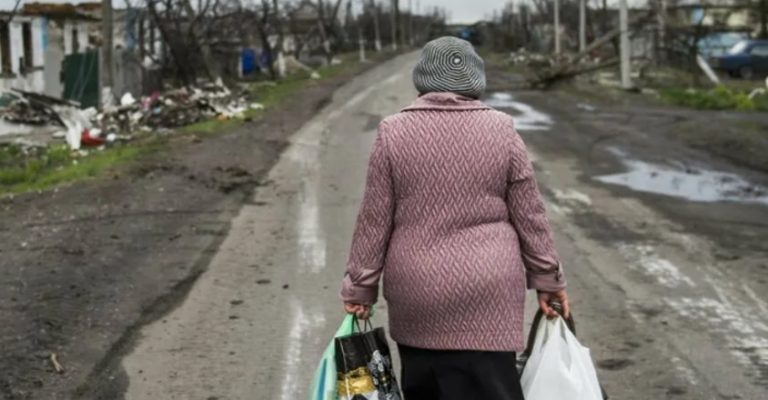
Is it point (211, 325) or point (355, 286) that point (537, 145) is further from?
point (355, 286)

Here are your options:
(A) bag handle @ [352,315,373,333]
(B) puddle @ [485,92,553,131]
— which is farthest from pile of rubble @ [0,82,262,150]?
(A) bag handle @ [352,315,373,333]

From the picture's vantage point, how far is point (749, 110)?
80.0 ft

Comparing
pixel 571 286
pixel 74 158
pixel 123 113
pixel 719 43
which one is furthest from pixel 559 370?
pixel 719 43

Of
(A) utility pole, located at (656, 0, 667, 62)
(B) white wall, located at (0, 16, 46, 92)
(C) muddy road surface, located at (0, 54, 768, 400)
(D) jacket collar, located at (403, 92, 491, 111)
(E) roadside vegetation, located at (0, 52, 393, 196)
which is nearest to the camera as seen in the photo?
(D) jacket collar, located at (403, 92, 491, 111)

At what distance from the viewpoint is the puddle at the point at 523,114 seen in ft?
71.1

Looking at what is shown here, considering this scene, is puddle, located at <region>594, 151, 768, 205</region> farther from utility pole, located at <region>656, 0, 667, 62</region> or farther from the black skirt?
utility pole, located at <region>656, 0, 667, 62</region>

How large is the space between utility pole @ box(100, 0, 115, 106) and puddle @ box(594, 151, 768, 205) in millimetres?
12977

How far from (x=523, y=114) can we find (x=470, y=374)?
21376 mm

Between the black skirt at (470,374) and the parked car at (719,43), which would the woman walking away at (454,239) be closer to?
the black skirt at (470,374)

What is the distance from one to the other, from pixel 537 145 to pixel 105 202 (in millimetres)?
7990

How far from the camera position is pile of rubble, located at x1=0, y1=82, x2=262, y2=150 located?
22.2 meters

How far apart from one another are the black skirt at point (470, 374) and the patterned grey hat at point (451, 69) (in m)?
0.85

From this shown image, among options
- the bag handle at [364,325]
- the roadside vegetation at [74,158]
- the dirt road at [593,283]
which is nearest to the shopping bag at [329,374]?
the bag handle at [364,325]

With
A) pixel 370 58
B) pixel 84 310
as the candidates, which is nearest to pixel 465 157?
pixel 84 310
